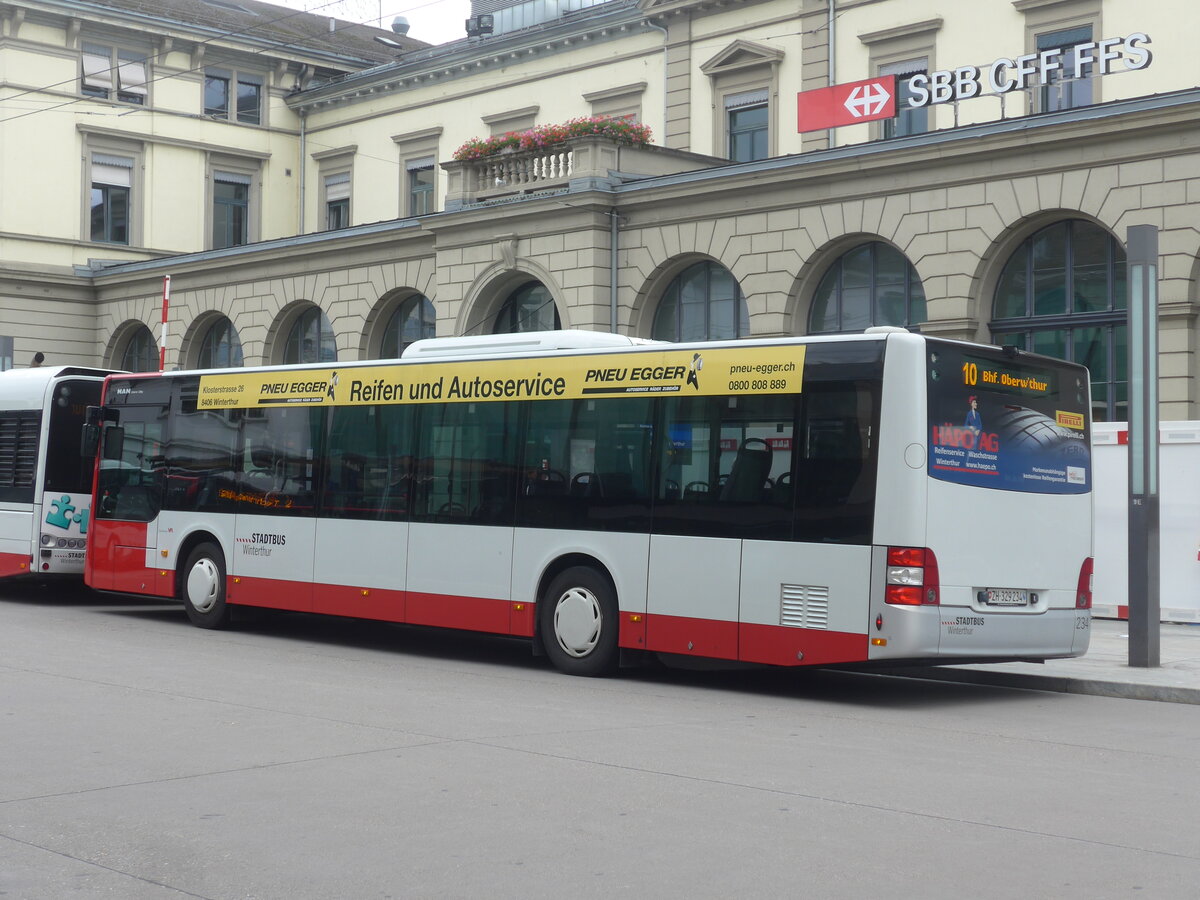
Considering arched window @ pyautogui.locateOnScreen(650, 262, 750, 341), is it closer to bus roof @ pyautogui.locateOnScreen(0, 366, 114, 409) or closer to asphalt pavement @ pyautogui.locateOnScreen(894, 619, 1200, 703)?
bus roof @ pyautogui.locateOnScreen(0, 366, 114, 409)

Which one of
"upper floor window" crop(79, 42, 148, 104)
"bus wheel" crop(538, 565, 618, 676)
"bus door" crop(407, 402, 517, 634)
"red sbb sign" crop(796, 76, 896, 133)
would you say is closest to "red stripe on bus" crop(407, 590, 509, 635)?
"bus door" crop(407, 402, 517, 634)

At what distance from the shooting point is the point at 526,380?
14.0m

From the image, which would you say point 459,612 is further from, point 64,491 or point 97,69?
point 97,69

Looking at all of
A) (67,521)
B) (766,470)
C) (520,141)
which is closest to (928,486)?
(766,470)

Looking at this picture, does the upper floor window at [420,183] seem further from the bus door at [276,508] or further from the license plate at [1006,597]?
the license plate at [1006,597]

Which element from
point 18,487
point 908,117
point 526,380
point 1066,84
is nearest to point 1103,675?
point 526,380

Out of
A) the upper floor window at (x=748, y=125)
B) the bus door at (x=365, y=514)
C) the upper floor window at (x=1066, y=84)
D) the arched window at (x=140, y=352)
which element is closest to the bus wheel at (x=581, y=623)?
the bus door at (x=365, y=514)

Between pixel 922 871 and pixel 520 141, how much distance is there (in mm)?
23741

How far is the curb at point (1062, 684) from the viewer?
1243 cm

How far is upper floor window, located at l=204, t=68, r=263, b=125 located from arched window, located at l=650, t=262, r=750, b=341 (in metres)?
20.9

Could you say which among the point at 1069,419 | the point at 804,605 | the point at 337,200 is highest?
the point at 337,200

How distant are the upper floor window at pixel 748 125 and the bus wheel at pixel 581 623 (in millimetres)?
20132

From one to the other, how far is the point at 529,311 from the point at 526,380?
621 inches

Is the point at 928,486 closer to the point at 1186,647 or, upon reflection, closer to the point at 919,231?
the point at 1186,647
